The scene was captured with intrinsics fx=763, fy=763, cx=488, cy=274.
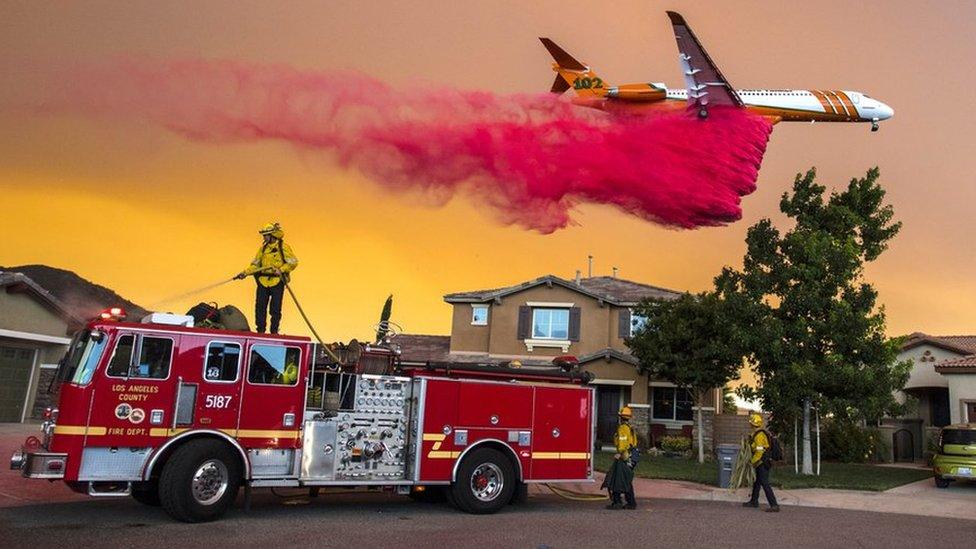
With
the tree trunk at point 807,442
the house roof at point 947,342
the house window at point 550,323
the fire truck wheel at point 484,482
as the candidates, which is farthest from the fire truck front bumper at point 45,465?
the house roof at point 947,342

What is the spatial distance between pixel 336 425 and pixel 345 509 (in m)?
1.81

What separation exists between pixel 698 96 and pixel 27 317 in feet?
77.1

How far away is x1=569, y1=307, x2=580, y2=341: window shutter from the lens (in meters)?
→ 32.3

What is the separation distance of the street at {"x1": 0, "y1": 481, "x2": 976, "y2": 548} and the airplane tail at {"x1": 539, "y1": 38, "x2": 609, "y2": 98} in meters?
11.6

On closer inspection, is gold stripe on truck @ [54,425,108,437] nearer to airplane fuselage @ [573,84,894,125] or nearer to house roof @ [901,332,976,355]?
airplane fuselage @ [573,84,894,125]

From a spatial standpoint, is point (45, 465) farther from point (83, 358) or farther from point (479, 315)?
point (479, 315)

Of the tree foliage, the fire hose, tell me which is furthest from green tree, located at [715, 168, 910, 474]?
the fire hose

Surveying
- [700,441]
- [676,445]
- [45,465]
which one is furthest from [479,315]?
[45,465]

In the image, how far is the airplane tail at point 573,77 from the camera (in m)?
21.3

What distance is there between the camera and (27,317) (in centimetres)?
2675

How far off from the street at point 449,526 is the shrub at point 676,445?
1333cm

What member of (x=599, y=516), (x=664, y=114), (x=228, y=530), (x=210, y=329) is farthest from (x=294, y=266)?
(x=664, y=114)

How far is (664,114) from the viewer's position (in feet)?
65.6

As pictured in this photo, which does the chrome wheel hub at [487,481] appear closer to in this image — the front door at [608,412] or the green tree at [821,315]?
the green tree at [821,315]
